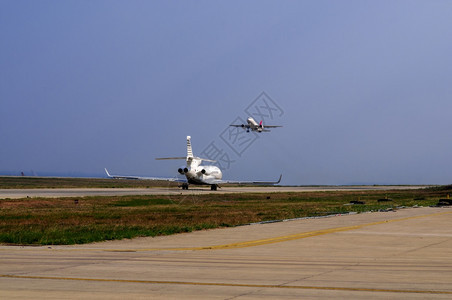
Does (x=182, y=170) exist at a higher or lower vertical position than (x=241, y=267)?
higher

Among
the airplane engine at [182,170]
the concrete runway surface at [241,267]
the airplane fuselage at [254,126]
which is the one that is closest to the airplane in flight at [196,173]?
the airplane engine at [182,170]

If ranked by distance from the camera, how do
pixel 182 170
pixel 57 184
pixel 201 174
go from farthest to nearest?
pixel 57 184, pixel 201 174, pixel 182 170

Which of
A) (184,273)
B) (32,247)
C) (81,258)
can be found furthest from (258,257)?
(32,247)

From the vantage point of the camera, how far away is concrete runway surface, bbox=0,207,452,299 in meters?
13.5

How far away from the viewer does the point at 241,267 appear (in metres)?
17.4

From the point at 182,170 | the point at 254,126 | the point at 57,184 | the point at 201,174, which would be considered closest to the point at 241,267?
the point at 182,170

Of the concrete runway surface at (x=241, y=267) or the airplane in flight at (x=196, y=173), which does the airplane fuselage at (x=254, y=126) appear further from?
the concrete runway surface at (x=241, y=267)

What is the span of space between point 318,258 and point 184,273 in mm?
5097

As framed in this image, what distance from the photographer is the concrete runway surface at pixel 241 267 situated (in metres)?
13.5

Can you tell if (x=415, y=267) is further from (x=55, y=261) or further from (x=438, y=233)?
(x=438, y=233)

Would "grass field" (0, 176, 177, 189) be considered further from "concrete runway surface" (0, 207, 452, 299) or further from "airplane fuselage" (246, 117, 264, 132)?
"concrete runway surface" (0, 207, 452, 299)

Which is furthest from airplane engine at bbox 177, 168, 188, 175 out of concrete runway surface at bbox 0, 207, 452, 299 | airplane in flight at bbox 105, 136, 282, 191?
concrete runway surface at bbox 0, 207, 452, 299

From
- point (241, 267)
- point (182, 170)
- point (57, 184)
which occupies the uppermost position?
point (182, 170)

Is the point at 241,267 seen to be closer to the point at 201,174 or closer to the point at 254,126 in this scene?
the point at 201,174
